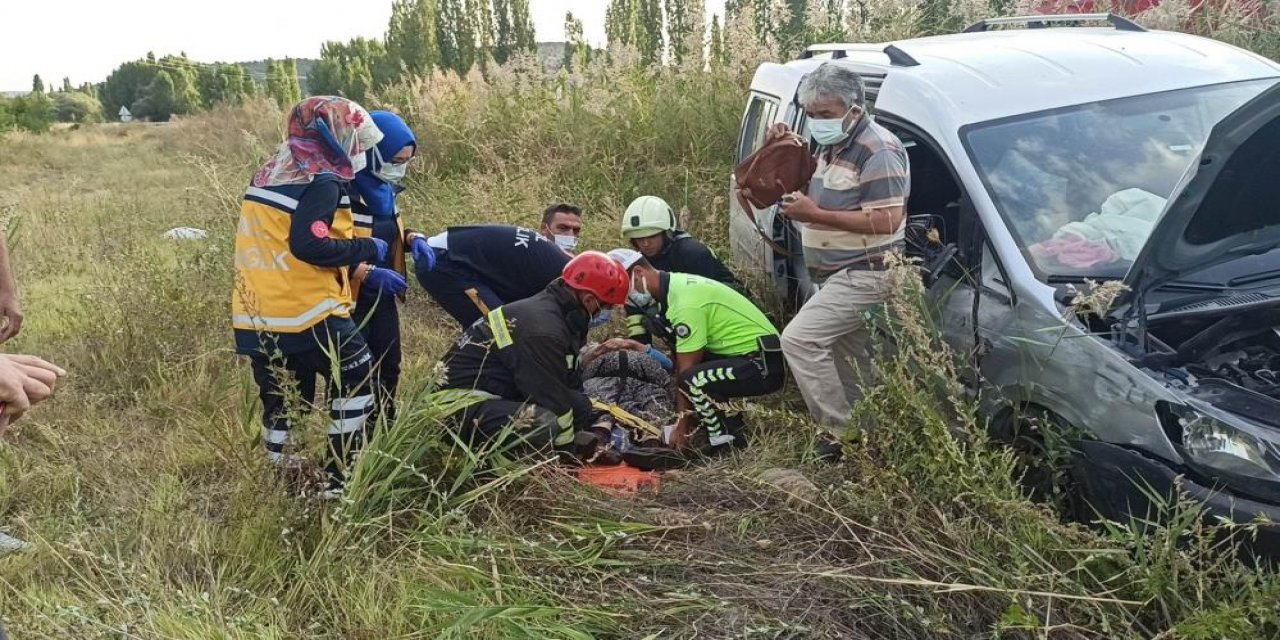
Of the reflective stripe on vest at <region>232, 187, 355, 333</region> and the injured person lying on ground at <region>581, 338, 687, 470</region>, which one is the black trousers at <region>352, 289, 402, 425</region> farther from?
the injured person lying on ground at <region>581, 338, 687, 470</region>

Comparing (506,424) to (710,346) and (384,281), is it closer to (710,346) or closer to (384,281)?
(384,281)

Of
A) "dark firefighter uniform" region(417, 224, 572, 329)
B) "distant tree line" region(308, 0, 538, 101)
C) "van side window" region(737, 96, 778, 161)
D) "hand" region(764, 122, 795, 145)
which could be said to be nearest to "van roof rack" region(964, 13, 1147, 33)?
"van side window" region(737, 96, 778, 161)

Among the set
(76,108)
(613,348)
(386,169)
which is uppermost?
(76,108)

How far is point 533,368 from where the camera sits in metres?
3.91

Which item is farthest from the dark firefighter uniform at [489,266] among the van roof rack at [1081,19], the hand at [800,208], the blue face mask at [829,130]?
the van roof rack at [1081,19]

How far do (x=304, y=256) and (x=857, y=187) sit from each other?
2.32 meters

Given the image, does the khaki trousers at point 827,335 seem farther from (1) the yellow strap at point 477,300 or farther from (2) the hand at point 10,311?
(2) the hand at point 10,311

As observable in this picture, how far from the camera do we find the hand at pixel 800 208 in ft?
13.0

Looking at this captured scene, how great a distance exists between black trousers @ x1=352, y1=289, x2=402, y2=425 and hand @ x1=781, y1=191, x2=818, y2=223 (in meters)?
1.91

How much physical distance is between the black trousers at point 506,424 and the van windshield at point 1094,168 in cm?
202

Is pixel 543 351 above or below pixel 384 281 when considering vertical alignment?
below

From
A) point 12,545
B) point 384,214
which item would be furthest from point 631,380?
point 12,545

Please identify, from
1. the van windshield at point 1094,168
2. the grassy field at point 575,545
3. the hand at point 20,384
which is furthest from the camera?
the van windshield at point 1094,168

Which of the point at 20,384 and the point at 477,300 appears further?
the point at 477,300
